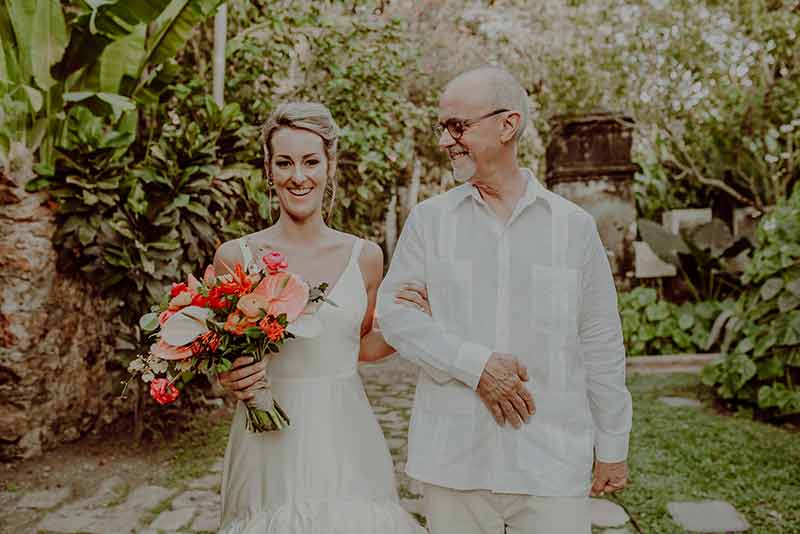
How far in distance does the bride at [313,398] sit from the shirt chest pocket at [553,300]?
1.06 ft

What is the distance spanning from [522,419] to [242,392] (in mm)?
790

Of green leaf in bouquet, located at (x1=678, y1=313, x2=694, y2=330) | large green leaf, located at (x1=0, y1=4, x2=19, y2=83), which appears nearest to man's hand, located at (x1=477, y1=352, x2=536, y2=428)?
large green leaf, located at (x1=0, y1=4, x2=19, y2=83)

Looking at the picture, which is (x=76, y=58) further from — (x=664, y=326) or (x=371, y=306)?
(x=664, y=326)

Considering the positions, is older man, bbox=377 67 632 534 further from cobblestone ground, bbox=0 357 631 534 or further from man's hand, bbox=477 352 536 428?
cobblestone ground, bbox=0 357 631 534

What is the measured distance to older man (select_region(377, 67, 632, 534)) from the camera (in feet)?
7.16

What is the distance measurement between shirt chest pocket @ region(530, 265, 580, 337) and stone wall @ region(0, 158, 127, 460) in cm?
408

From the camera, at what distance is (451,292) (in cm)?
225

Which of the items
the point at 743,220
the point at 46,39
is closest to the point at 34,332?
the point at 46,39

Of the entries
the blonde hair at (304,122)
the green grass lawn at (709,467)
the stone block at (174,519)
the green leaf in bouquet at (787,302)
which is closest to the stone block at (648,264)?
the green grass lawn at (709,467)

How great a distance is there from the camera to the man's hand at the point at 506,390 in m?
2.14

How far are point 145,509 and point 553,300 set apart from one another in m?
3.18

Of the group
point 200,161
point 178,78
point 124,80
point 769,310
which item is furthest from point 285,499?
point 178,78

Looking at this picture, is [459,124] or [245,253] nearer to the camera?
[459,124]

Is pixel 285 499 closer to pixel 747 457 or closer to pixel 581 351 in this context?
pixel 581 351
